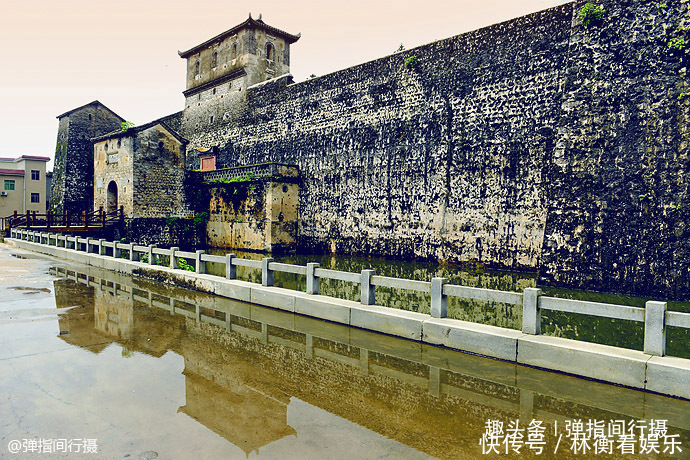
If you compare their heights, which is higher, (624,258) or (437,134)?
(437,134)

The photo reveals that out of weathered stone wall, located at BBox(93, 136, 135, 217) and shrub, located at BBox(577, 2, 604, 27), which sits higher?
shrub, located at BBox(577, 2, 604, 27)

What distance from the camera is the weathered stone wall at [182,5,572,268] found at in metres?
13.7

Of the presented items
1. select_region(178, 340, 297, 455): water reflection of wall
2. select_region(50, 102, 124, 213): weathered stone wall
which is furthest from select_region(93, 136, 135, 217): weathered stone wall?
select_region(178, 340, 297, 455): water reflection of wall

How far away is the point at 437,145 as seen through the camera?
629 inches

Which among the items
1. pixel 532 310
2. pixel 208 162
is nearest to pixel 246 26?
pixel 208 162

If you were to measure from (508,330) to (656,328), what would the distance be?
1.55 m

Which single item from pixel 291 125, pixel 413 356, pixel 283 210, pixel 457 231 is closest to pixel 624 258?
pixel 457 231

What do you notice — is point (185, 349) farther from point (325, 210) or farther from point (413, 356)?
point (325, 210)

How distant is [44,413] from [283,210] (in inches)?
652

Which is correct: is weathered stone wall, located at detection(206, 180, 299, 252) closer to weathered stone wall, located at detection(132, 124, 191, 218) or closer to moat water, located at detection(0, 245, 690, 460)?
weathered stone wall, located at detection(132, 124, 191, 218)

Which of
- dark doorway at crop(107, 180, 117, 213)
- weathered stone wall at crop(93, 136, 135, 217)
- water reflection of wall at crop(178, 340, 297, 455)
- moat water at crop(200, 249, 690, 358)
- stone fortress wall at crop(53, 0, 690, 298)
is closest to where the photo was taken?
water reflection of wall at crop(178, 340, 297, 455)

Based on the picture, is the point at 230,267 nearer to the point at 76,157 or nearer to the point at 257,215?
the point at 257,215

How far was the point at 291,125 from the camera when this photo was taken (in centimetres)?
2134

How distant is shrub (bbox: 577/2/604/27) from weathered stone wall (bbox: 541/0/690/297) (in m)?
0.12
